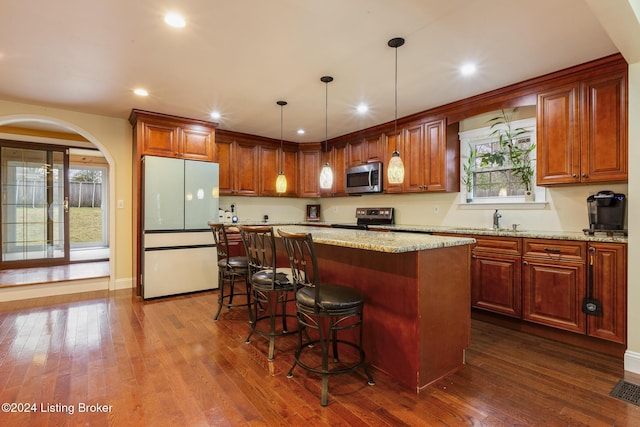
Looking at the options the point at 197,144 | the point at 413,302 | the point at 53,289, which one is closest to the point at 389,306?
the point at 413,302

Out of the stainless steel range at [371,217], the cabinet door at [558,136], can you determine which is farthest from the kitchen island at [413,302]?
the stainless steel range at [371,217]

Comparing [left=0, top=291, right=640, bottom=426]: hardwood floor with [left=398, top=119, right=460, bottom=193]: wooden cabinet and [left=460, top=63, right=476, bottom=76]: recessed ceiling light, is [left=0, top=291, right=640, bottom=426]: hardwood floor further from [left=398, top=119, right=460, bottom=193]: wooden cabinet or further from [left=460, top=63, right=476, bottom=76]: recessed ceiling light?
[left=460, top=63, right=476, bottom=76]: recessed ceiling light

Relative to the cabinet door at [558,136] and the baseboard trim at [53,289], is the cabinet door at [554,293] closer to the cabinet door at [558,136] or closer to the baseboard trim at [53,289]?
the cabinet door at [558,136]

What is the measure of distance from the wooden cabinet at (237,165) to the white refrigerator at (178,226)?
592mm

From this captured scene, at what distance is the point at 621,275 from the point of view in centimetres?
242

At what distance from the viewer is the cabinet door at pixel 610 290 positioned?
2.42 m

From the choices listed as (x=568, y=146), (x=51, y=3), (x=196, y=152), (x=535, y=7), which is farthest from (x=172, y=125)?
(x=568, y=146)

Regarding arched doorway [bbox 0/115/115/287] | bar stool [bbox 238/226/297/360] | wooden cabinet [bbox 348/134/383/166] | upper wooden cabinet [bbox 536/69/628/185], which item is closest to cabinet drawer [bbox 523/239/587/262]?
upper wooden cabinet [bbox 536/69/628/185]

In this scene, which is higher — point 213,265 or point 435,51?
point 435,51

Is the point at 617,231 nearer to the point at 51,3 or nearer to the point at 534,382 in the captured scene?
the point at 534,382

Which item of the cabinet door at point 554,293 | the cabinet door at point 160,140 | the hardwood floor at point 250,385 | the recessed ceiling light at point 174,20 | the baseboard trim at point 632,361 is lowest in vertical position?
the hardwood floor at point 250,385

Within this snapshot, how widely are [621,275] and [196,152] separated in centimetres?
482

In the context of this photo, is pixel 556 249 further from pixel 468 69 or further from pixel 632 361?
pixel 468 69

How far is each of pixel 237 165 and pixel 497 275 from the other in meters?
4.07
